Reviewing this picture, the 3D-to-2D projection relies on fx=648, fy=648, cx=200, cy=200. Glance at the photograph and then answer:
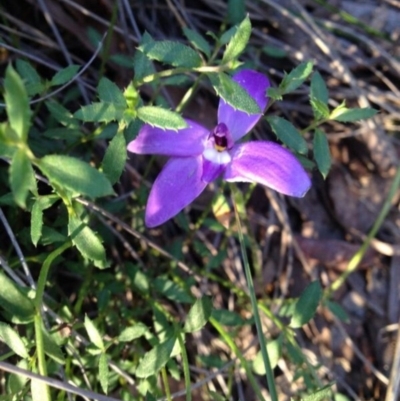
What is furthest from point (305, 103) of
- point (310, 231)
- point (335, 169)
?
point (310, 231)

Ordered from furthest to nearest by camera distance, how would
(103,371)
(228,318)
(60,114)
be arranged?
(228,318) → (60,114) → (103,371)

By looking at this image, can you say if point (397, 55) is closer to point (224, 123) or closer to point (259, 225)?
point (259, 225)

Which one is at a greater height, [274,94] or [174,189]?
[274,94]

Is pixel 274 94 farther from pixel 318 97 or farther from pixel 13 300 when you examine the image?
pixel 13 300

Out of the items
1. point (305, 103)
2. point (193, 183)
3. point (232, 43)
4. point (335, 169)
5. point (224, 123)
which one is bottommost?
point (335, 169)

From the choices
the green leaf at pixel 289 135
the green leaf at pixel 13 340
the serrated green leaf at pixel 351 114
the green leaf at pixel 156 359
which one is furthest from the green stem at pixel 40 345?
the serrated green leaf at pixel 351 114

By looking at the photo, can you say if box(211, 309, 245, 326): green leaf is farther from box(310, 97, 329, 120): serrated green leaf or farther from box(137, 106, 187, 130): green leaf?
box(137, 106, 187, 130): green leaf

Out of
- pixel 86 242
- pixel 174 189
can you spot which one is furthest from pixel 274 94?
pixel 86 242
